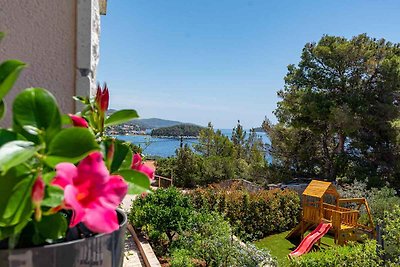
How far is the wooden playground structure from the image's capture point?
7.95 meters

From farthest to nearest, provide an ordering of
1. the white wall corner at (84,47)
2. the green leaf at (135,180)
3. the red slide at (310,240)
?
the red slide at (310,240) < the white wall corner at (84,47) < the green leaf at (135,180)

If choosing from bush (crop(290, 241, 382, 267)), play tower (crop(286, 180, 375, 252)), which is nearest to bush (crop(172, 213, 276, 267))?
bush (crop(290, 241, 382, 267))

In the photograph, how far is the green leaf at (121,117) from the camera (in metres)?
0.65

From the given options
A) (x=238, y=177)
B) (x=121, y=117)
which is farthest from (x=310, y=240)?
(x=238, y=177)

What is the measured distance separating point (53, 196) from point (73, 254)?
14 centimetres

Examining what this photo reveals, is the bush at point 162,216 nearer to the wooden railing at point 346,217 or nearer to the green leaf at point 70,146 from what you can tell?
the wooden railing at point 346,217

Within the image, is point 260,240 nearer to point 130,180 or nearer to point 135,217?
point 135,217

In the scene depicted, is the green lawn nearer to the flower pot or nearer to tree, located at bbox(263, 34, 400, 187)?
tree, located at bbox(263, 34, 400, 187)

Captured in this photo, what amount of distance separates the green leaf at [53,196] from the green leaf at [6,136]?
0.34ft

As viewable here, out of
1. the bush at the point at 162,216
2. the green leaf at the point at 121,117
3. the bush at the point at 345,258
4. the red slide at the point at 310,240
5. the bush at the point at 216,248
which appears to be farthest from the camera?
the red slide at the point at 310,240

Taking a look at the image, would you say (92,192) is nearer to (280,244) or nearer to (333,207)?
(280,244)

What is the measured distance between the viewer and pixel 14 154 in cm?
40

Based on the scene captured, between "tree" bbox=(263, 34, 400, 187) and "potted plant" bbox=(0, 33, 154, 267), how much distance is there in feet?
43.0

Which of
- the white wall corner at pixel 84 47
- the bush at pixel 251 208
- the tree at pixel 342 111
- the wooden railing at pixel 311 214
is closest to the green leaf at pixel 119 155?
the white wall corner at pixel 84 47
